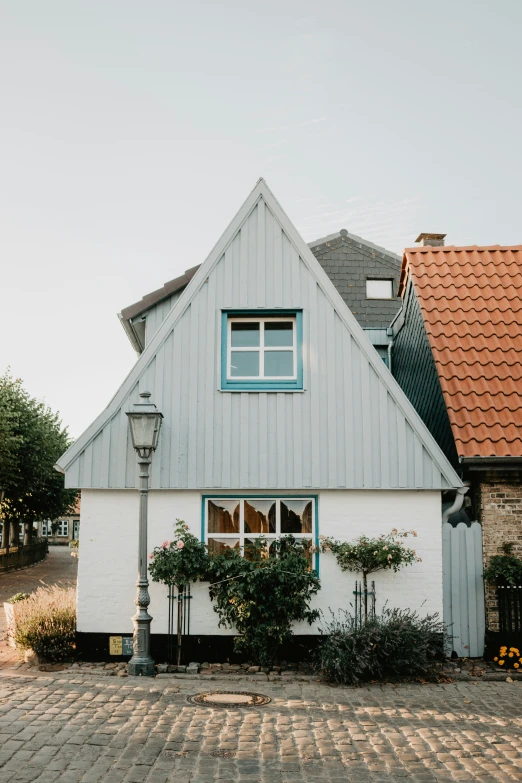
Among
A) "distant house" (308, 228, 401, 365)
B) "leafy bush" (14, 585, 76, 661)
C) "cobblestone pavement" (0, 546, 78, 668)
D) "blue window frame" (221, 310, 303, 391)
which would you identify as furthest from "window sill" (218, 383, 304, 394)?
"distant house" (308, 228, 401, 365)

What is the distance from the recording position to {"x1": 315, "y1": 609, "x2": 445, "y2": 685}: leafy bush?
1005 centimetres

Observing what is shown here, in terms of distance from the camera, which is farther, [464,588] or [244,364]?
[244,364]

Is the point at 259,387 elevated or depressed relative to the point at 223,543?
elevated

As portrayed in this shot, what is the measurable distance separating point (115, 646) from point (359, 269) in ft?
54.9

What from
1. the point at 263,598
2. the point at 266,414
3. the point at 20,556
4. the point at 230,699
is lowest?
the point at 20,556

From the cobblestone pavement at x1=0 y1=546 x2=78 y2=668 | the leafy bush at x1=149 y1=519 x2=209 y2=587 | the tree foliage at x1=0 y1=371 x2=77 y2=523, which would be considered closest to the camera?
the leafy bush at x1=149 y1=519 x2=209 y2=587

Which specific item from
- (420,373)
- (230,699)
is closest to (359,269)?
(420,373)

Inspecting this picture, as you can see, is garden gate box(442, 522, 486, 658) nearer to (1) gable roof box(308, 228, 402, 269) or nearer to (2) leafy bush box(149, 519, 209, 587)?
(2) leafy bush box(149, 519, 209, 587)

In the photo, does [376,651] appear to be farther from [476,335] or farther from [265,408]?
[476,335]

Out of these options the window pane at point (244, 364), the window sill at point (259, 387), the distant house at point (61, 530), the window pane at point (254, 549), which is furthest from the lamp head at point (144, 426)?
the distant house at point (61, 530)

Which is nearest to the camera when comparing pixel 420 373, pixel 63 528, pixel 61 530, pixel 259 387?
pixel 259 387

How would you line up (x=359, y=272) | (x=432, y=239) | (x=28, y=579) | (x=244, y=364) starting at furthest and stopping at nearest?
1. (x=28, y=579)
2. (x=359, y=272)
3. (x=432, y=239)
4. (x=244, y=364)

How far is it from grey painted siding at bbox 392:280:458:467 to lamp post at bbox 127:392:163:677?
479cm

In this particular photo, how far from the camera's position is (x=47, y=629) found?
11273 mm
